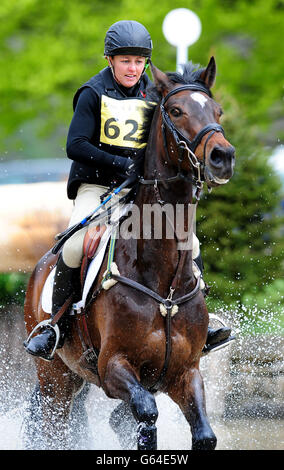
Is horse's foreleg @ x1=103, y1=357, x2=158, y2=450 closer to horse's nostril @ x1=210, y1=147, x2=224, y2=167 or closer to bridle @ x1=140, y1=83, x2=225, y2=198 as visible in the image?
bridle @ x1=140, y1=83, x2=225, y2=198

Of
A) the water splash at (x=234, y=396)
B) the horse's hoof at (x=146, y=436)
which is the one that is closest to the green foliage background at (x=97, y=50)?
the water splash at (x=234, y=396)

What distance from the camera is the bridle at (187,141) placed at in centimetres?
481

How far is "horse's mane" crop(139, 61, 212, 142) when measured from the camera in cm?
525

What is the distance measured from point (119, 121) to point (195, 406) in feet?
6.97

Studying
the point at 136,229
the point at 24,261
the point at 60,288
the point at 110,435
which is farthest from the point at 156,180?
the point at 24,261

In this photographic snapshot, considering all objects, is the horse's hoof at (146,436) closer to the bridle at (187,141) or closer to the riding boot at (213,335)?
the riding boot at (213,335)

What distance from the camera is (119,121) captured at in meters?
5.75

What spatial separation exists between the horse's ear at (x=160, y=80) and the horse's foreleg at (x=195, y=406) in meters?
1.97

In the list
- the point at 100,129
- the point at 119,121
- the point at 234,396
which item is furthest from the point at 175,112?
the point at 234,396

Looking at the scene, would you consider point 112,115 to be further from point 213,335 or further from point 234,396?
point 234,396

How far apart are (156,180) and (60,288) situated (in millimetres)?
1410

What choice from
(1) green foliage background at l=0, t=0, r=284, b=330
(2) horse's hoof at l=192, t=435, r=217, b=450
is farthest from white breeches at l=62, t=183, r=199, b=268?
(1) green foliage background at l=0, t=0, r=284, b=330

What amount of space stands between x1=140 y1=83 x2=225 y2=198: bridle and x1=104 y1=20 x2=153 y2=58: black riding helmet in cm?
71

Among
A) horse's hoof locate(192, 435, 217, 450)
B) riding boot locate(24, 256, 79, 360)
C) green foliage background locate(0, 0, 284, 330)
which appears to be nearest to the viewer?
horse's hoof locate(192, 435, 217, 450)
